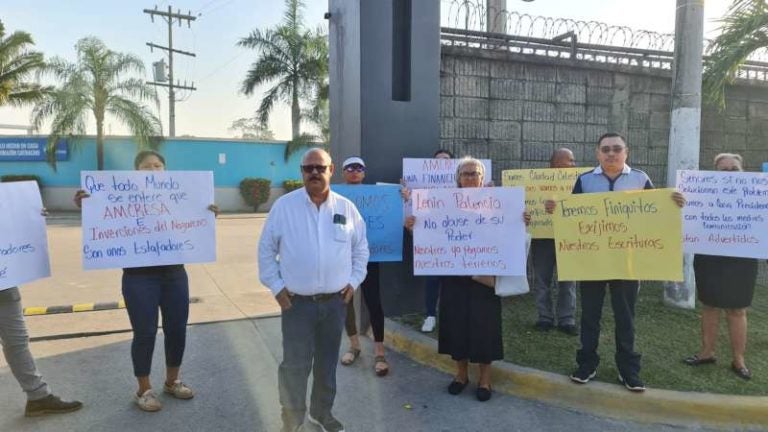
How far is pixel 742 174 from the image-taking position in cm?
431

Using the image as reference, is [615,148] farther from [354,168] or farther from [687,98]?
[687,98]

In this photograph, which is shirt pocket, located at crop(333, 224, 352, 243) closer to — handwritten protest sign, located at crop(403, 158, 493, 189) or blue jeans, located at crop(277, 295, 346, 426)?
blue jeans, located at crop(277, 295, 346, 426)

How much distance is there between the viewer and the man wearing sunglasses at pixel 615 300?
396 centimetres

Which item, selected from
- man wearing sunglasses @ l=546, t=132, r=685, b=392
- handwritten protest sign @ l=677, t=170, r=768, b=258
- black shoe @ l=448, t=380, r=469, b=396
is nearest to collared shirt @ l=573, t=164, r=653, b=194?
man wearing sunglasses @ l=546, t=132, r=685, b=392

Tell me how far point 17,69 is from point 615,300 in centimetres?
2710

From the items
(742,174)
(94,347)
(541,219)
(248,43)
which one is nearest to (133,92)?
(248,43)

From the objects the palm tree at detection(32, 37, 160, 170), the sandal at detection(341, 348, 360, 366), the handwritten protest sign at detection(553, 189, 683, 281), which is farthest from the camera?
the palm tree at detection(32, 37, 160, 170)

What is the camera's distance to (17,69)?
23.4 meters

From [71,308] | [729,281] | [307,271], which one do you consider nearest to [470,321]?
[307,271]

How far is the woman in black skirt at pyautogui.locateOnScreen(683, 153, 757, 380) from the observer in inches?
167

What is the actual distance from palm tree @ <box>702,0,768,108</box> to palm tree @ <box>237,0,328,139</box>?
62.8 feet

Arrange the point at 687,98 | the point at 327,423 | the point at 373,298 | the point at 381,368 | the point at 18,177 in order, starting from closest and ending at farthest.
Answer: the point at 327,423, the point at 381,368, the point at 373,298, the point at 687,98, the point at 18,177

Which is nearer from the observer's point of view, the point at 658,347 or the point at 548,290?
the point at 658,347

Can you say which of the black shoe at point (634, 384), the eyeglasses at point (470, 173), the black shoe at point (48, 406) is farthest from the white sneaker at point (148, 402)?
the black shoe at point (634, 384)
